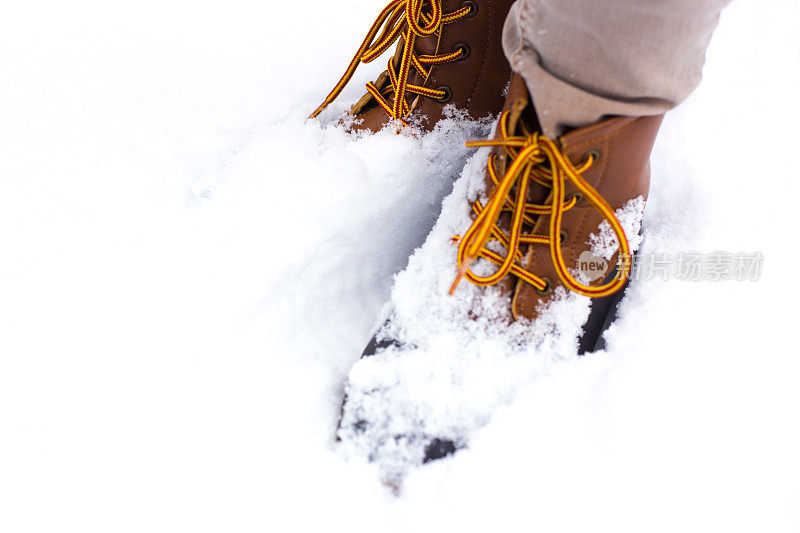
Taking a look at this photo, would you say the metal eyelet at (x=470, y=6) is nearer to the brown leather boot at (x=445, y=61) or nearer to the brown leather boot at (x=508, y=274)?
the brown leather boot at (x=445, y=61)

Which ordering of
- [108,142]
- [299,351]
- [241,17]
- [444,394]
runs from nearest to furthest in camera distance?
[444,394] < [299,351] < [108,142] < [241,17]

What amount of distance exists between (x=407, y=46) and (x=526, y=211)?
32 cm

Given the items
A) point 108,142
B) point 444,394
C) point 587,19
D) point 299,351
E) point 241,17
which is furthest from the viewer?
point 241,17

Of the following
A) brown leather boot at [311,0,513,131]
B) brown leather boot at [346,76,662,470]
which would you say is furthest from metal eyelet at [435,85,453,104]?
brown leather boot at [346,76,662,470]

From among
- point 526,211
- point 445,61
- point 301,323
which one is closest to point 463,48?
point 445,61

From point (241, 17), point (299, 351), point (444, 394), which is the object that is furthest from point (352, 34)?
point (444, 394)

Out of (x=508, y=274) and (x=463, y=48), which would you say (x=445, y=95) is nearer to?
(x=463, y=48)

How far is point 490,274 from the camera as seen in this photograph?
0.64 metres

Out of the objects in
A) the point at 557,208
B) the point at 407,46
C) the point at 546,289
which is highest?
the point at 407,46

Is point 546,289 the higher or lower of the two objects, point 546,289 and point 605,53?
the lower

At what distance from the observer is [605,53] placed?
0.47 metres

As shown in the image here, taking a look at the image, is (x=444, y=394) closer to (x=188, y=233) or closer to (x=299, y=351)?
(x=299, y=351)

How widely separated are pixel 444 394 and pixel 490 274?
0.48 feet

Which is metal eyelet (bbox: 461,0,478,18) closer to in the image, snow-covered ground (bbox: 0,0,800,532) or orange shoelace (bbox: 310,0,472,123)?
orange shoelace (bbox: 310,0,472,123)
